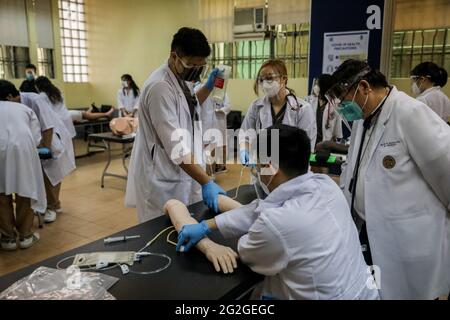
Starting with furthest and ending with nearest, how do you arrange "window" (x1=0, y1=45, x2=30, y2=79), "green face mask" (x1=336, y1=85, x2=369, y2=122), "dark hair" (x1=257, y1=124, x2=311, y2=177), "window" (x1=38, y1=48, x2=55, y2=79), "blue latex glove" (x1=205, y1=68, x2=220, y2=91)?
"window" (x1=38, y1=48, x2=55, y2=79) → "window" (x1=0, y1=45, x2=30, y2=79) → "blue latex glove" (x1=205, y1=68, x2=220, y2=91) → "green face mask" (x1=336, y1=85, x2=369, y2=122) → "dark hair" (x1=257, y1=124, x2=311, y2=177)

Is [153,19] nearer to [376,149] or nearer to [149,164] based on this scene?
[149,164]

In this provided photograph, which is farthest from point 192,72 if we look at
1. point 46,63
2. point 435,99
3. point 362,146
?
point 46,63

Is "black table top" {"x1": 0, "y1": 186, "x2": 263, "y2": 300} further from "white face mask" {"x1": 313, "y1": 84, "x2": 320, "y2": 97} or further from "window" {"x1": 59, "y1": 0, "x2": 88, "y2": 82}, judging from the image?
"window" {"x1": 59, "y1": 0, "x2": 88, "y2": 82}

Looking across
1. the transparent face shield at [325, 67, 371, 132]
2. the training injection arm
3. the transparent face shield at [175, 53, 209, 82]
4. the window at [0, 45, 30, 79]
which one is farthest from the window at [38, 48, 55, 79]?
the transparent face shield at [325, 67, 371, 132]

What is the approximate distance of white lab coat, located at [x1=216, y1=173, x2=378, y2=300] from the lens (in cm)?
105

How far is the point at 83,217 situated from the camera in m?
3.48

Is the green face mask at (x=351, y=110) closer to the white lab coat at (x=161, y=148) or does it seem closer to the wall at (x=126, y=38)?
the white lab coat at (x=161, y=148)

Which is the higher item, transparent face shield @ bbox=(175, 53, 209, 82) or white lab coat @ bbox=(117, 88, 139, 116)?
transparent face shield @ bbox=(175, 53, 209, 82)

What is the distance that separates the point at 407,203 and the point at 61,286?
1.25m

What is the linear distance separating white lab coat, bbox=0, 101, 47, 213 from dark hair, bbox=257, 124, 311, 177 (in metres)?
2.27

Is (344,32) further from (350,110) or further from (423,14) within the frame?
(350,110)

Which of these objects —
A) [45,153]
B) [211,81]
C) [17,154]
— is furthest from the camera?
[45,153]

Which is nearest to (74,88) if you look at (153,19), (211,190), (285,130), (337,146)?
(153,19)
